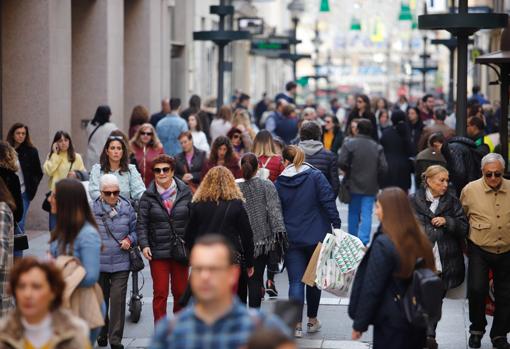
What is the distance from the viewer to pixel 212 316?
5.51 m

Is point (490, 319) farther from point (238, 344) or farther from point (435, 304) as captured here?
point (238, 344)

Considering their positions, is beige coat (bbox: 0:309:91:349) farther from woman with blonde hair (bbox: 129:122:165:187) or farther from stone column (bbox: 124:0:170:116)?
stone column (bbox: 124:0:170:116)

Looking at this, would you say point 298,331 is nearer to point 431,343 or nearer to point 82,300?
point 431,343

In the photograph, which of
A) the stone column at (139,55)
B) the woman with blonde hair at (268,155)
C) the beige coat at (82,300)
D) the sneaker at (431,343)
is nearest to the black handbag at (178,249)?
the sneaker at (431,343)

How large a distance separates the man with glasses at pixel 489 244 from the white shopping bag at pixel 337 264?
1051 mm

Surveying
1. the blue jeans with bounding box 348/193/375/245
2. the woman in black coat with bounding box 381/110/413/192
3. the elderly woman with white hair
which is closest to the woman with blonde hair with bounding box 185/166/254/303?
the elderly woman with white hair

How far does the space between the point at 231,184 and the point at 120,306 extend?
57.0 inches

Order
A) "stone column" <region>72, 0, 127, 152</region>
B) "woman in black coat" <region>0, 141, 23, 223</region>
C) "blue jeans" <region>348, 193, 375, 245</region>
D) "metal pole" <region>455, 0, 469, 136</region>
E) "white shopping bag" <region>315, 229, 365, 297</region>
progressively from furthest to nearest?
"stone column" <region>72, 0, 127, 152</region> → "blue jeans" <region>348, 193, 375, 245</region> → "metal pole" <region>455, 0, 469, 136</region> → "woman in black coat" <region>0, 141, 23, 223</region> → "white shopping bag" <region>315, 229, 365, 297</region>

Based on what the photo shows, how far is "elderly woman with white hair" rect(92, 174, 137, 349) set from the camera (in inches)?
430

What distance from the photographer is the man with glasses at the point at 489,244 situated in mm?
11109

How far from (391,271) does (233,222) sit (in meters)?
2.70

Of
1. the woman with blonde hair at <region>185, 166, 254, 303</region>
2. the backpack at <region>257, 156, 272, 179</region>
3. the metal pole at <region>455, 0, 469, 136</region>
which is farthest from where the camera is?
the metal pole at <region>455, 0, 469, 136</region>

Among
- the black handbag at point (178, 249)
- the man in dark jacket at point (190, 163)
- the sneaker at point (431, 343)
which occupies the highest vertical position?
the man in dark jacket at point (190, 163)

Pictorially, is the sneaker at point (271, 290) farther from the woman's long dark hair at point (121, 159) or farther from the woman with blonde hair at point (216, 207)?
the woman with blonde hair at point (216, 207)
